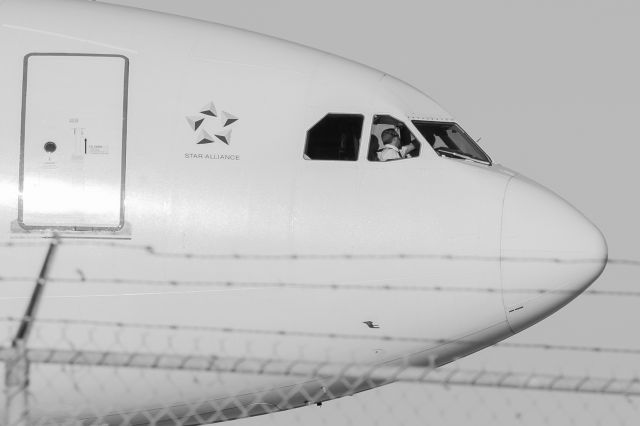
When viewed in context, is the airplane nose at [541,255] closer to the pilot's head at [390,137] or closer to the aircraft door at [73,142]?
the pilot's head at [390,137]

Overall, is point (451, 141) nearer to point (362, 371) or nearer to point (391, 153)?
point (391, 153)

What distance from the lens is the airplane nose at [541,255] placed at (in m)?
15.5

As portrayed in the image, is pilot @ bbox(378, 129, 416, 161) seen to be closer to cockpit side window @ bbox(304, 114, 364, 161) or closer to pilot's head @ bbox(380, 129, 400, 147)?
pilot's head @ bbox(380, 129, 400, 147)

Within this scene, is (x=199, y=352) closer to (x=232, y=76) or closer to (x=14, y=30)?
(x=232, y=76)

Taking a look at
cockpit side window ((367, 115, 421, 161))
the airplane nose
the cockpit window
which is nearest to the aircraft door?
cockpit side window ((367, 115, 421, 161))

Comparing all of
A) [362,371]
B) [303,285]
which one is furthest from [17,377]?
[303,285]

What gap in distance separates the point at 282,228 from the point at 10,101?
338 centimetres

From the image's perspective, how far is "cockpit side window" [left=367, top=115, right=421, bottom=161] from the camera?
16.0m

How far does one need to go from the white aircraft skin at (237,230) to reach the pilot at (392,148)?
0.15 metres

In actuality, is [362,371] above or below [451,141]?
below

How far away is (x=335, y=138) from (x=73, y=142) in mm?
2991

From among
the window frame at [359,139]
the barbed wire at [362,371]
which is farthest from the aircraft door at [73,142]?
the barbed wire at [362,371]

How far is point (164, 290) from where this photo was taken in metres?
15.4

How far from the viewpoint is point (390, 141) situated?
53.2 feet
